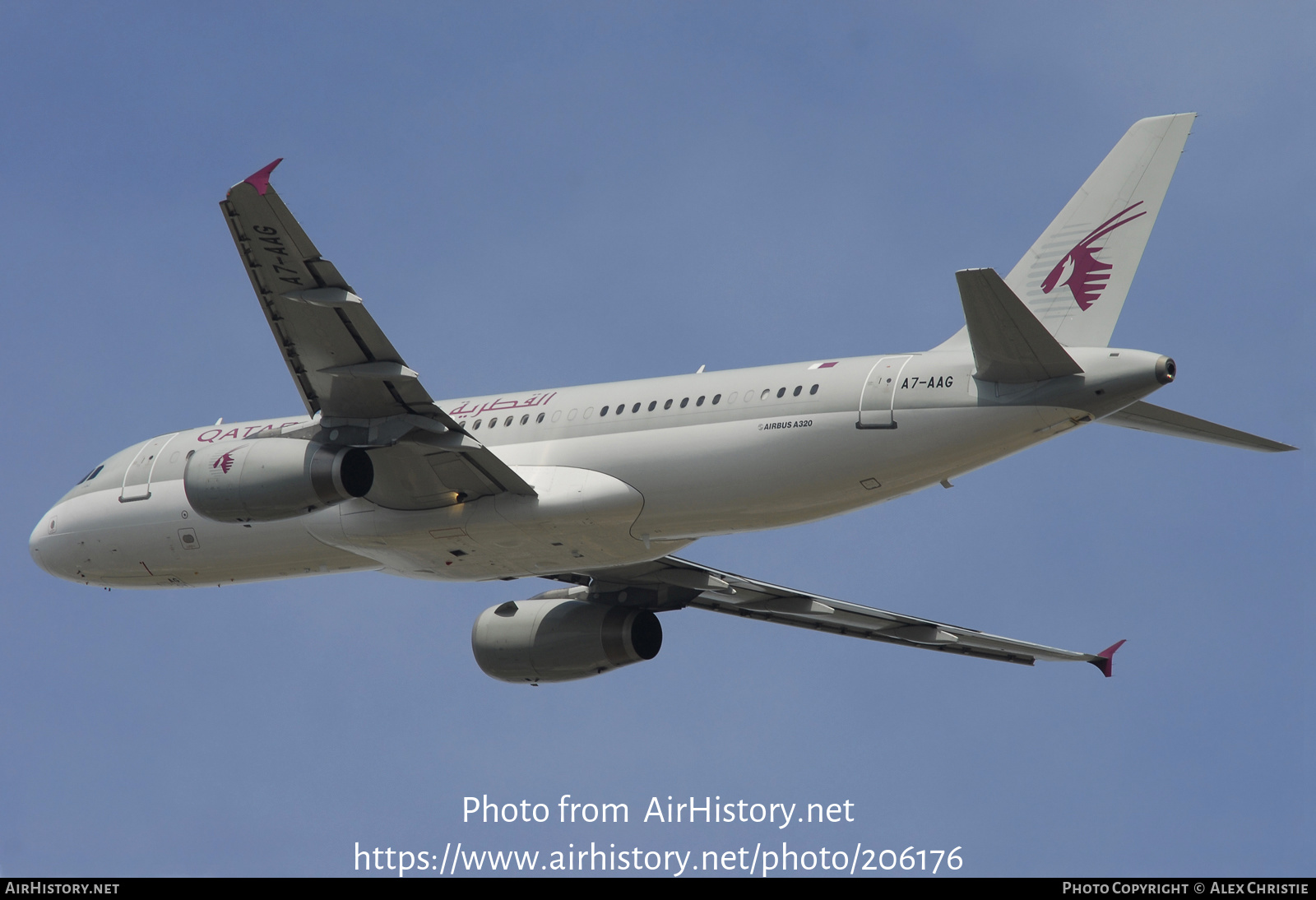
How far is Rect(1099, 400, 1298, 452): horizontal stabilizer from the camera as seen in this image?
20.3 m

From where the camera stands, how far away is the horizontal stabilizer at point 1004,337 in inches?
736

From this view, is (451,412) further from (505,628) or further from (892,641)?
(892,641)

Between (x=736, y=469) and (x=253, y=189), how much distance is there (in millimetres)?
7617

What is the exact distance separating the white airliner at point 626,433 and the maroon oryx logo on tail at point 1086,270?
0.03 m

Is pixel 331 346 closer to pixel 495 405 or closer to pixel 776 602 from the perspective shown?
pixel 495 405

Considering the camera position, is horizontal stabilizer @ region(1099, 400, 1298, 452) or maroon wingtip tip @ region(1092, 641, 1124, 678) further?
maroon wingtip tip @ region(1092, 641, 1124, 678)

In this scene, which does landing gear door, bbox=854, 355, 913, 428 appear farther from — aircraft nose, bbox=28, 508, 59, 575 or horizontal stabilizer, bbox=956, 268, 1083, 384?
aircraft nose, bbox=28, 508, 59, 575

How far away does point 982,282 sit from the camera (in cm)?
1861

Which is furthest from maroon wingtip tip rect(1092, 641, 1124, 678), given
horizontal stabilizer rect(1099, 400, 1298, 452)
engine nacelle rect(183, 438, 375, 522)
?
engine nacelle rect(183, 438, 375, 522)

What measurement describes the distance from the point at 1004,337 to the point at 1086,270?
277 centimetres

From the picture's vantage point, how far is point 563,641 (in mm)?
28219

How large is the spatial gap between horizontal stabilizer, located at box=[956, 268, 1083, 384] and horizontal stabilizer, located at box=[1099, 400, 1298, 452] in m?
1.40

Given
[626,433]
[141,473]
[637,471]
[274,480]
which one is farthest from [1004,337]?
[141,473]
